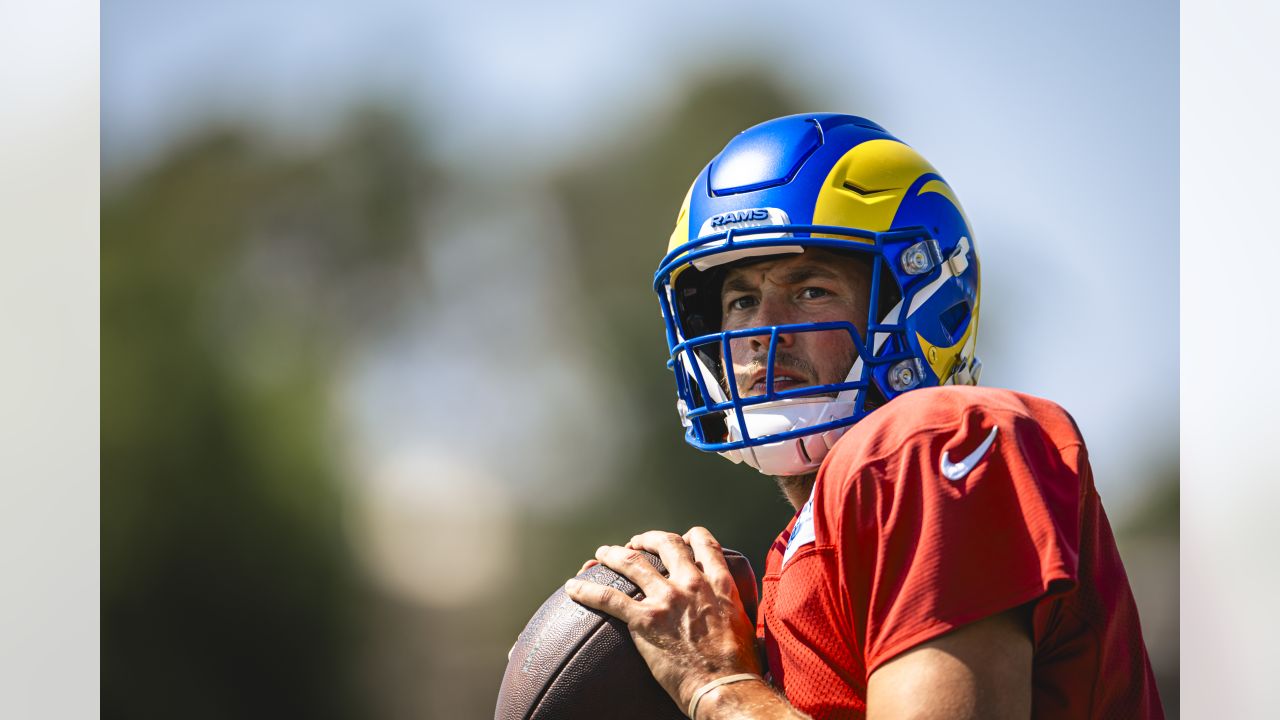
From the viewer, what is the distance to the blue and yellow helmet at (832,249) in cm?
233

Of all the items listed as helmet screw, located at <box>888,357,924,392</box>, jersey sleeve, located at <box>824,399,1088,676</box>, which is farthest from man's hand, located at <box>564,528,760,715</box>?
helmet screw, located at <box>888,357,924,392</box>

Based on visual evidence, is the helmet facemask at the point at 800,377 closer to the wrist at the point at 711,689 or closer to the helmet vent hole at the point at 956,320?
the helmet vent hole at the point at 956,320

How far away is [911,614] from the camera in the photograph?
1594 mm

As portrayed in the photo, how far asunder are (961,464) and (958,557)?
0.14 meters

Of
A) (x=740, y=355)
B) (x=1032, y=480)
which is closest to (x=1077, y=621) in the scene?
(x=1032, y=480)

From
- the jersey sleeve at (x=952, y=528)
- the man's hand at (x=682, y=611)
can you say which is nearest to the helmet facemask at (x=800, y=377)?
the man's hand at (x=682, y=611)

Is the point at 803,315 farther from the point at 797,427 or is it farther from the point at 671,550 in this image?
the point at 671,550

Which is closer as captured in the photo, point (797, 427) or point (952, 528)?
point (952, 528)

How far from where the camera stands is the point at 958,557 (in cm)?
161

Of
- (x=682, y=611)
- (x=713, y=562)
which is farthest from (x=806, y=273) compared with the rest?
(x=682, y=611)

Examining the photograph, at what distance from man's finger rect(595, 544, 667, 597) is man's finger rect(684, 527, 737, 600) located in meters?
0.09

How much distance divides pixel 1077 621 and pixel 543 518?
11.5 meters

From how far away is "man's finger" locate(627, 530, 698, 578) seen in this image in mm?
2186

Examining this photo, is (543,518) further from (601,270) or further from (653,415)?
(601,270)
